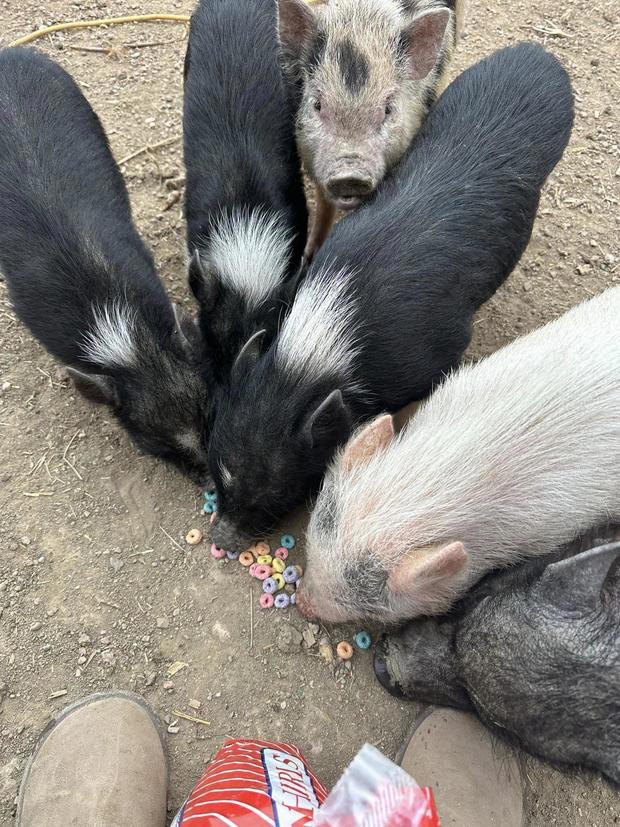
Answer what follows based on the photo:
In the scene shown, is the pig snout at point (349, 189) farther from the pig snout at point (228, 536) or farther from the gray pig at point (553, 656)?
the gray pig at point (553, 656)

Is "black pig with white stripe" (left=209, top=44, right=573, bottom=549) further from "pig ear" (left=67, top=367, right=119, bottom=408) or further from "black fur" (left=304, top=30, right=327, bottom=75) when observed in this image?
"black fur" (left=304, top=30, right=327, bottom=75)

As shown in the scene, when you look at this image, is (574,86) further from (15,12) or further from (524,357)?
(15,12)

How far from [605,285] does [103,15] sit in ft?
14.0

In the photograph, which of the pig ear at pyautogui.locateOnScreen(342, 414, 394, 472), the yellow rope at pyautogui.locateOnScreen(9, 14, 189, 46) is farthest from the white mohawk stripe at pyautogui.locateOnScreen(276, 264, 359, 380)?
the yellow rope at pyautogui.locateOnScreen(9, 14, 189, 46)

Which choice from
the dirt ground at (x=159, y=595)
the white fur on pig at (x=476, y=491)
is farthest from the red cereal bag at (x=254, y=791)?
the white fur on pig at (x=476, y=491)

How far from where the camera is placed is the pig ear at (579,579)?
230 centimetres

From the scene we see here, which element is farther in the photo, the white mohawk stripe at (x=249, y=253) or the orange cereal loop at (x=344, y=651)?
the white mohawk stripe at (x=249, y=253)

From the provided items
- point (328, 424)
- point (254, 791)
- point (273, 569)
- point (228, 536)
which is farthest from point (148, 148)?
point (254, 791)

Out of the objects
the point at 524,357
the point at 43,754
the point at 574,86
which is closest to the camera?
the point at 43,754

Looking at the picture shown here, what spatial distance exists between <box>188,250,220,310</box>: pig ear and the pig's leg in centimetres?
90

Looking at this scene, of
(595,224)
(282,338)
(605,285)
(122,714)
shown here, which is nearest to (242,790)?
(122,714)

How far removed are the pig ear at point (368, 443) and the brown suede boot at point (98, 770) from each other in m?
1.49

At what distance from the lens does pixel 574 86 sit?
4809mm

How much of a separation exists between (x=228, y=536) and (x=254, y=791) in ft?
3.68
